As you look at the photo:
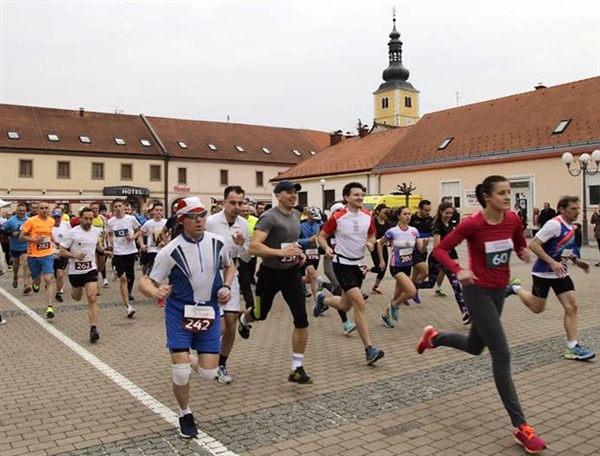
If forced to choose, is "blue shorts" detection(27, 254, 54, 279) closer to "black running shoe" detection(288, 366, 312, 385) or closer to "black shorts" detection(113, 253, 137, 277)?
"black shorts" detection(113, 253, 137, 277)

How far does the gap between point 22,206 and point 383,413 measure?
497 inches

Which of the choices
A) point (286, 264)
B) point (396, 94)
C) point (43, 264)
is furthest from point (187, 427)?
point (396, 94)

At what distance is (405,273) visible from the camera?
→ 9.41 metres

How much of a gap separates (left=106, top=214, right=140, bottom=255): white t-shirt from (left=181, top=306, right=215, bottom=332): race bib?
21.1 feet

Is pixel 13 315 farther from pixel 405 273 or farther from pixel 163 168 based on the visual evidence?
pixel 163 168

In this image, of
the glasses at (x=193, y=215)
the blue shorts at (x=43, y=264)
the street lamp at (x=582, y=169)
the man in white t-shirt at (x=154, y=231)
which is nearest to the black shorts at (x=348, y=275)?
the glasses at (x=193, y=215)

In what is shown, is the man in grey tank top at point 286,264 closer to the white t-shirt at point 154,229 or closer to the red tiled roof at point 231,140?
the white t-shirt at point 154,229

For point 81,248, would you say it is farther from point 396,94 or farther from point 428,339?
point 396,94

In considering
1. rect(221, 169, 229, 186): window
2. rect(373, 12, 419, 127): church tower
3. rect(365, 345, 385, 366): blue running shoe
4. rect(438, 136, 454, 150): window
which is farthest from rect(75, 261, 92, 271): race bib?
rect(373, 12, 419, 127): church tower

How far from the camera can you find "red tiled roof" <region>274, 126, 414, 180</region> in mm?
43719

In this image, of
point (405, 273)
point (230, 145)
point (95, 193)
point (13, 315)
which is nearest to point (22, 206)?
point (13, 315)

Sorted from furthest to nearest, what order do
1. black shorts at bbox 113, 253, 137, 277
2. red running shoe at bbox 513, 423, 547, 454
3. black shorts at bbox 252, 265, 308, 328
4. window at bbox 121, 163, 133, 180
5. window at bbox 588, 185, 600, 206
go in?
window at bbox 121, 163, 133, 180 → window at bbox 588, 185, 600, 206 → black shorts at bbox 113, 253, 137, 277 → black shorts at bbox 252, 265, 308, 328 → red running shoe at bbox 513, 423, 547, 454

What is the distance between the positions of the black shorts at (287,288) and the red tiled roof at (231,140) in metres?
51.7

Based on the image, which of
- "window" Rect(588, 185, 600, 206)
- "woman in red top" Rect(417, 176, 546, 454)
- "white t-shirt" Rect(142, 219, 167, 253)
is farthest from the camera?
"window" Rect(588, 185, 600, 206)
